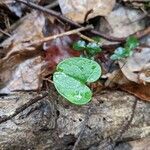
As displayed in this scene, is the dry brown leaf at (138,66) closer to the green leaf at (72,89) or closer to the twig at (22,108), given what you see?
the green leaf at (72,89)

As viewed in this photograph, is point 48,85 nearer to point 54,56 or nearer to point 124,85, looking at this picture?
point 54,56

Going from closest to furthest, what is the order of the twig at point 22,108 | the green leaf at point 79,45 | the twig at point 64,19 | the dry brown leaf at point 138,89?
1. the twig at point 22,108
2. the dry brown leaf at point 138,89
3. the green leaf at point 79,45
4. the twig at point 64,19

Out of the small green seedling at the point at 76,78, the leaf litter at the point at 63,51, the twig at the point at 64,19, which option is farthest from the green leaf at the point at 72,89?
the twig at the point at 64,19

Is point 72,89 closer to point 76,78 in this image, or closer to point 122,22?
point 76,78

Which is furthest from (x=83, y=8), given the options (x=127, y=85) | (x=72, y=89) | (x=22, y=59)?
(x=72, y=89)

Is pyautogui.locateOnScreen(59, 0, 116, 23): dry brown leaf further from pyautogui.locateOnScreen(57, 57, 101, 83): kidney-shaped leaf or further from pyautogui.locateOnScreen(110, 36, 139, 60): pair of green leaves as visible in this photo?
pyautogui.locateOnScreen(57, 57, 101, 83): kidney-shaped leaf

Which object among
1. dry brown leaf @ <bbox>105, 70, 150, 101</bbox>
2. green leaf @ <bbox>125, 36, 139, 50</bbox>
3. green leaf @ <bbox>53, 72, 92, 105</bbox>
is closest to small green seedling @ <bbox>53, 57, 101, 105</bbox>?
green leaf @ <bbox>53, 72, 92, 105</bbox>

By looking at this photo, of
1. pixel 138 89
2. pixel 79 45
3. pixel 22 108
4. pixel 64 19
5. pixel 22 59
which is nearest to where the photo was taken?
pixel 22 108

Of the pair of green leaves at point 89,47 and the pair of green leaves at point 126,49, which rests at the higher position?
the pair of green leaves at point 89,47
